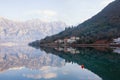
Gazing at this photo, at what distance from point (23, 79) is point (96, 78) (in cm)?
1300

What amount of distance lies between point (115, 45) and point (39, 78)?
14494cm

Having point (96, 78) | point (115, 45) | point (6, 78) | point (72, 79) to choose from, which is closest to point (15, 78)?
point (6, 78)

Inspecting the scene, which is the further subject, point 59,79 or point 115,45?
point 115,45

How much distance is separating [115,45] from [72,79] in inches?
5713

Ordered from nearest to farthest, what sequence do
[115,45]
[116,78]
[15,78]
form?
[116,78] < [15,78] < [115,45]

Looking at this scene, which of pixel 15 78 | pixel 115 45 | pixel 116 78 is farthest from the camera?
pixel 115 45

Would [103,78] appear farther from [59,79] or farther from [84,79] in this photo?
[59,79]

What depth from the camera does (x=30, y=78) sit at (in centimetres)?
5131

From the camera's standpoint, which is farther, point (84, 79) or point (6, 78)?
point (6, 78)

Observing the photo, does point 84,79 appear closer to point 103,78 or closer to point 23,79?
point 103,78

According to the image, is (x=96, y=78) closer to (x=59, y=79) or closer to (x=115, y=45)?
(x=59, y=79)

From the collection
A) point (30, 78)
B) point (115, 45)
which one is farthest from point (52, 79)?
point (115, 45)

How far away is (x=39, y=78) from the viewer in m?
51.4

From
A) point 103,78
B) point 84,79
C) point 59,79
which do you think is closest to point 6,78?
point 59,79
